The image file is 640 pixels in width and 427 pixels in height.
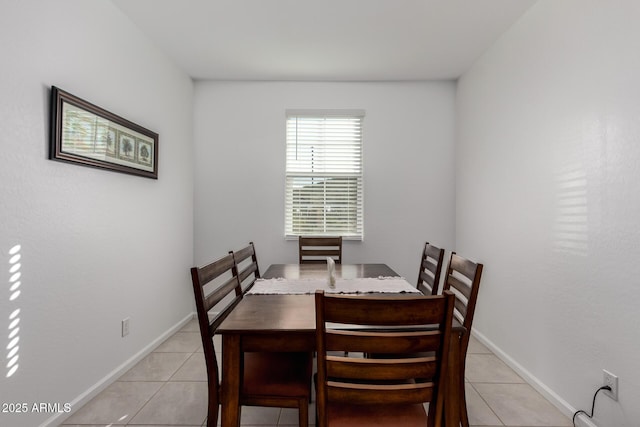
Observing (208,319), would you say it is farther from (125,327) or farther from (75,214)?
(125,327)

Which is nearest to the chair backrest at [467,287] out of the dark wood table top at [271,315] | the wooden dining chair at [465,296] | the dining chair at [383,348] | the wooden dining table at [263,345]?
the wooden dining chair at [465,296]

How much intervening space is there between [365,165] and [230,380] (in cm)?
267

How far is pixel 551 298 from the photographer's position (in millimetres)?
2061

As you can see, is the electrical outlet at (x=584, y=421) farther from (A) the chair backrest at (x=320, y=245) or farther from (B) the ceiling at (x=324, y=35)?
(B) the ceiling at (x=324, y=35)

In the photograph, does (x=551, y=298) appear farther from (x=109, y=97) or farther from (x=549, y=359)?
(x=109, y=97)

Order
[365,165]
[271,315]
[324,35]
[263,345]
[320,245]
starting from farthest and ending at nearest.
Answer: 1. [365,165]
2. [320,245]
3. [324,35]
4. [271,315]
5. [263,345]

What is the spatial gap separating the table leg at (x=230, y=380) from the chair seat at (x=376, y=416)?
15.6 inches

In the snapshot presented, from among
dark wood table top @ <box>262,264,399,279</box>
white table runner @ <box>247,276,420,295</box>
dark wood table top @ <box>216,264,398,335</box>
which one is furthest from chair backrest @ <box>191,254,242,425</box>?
dark wood table top @ <box>262,264,399,279</box>

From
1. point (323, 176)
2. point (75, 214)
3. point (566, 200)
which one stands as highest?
point (323, 176)

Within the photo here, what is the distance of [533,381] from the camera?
219cm

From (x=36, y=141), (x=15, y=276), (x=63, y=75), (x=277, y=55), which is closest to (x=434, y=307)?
(x=15, y=276)

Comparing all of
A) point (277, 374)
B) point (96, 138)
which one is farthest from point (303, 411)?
point (96, 138)

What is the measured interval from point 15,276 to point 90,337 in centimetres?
68

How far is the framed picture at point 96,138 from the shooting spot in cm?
177
